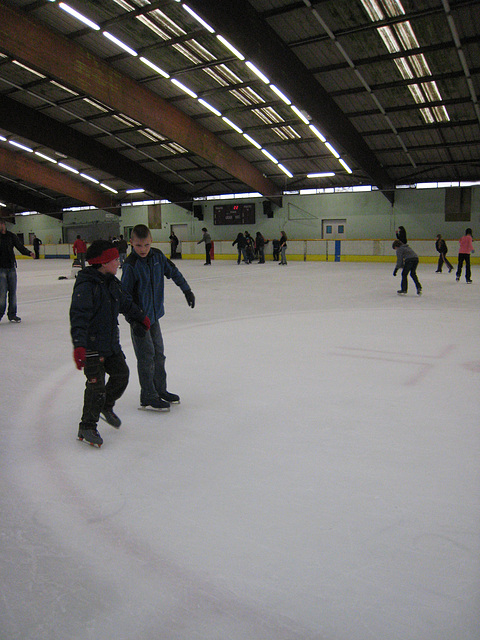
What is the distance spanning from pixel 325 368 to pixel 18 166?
91.9ft

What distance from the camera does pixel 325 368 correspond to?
450cm

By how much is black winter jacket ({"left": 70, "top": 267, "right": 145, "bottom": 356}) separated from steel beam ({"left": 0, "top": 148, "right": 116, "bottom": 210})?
2791 cm

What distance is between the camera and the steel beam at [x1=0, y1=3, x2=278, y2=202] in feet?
42.1

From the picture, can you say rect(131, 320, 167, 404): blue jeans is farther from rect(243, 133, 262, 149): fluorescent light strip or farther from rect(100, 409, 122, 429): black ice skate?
rect(243, 133, 262, 149): fluorescent light strip

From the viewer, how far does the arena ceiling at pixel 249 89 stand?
12602mm

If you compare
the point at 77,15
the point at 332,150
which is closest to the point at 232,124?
the point at 332,150

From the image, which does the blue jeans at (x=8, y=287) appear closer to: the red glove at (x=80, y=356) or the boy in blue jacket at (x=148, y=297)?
the boy in blue jacket at (x=148, y=297)

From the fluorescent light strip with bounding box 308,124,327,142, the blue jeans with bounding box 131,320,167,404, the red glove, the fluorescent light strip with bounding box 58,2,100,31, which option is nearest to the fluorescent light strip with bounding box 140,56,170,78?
the fluorescent light strip with bounding box 58,2,100,31

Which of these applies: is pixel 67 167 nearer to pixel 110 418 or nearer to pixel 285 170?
pixel 285 170

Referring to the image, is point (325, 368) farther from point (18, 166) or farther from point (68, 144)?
point (18, 166)

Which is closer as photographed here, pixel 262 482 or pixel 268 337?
pixel 262 482

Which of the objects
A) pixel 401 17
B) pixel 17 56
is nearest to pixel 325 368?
pixel 401 17

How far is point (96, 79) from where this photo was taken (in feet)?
50.6

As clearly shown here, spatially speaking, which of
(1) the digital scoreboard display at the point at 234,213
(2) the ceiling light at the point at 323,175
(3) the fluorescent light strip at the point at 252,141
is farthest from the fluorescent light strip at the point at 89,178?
(2) the ceiling light at the point at 323,175
